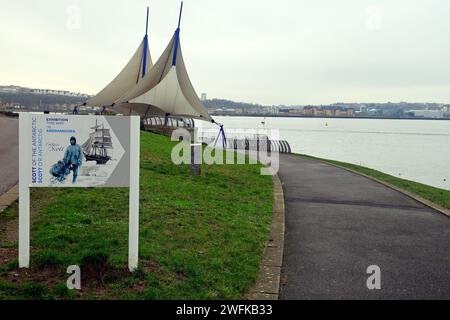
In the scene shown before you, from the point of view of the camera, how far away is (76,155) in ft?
17.4

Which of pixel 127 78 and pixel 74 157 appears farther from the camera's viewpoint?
pixel 127 78

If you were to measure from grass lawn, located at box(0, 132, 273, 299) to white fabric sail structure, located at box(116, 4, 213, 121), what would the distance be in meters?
8.02

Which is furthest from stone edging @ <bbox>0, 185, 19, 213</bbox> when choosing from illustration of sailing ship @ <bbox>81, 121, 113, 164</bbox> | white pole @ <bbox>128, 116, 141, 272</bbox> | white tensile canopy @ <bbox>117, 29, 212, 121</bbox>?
white tensile canopy @ <bbox>117, 29, 212, 121</bbox>

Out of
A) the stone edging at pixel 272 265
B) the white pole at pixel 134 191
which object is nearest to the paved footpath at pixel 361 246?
the stone edging at pixel 272 265

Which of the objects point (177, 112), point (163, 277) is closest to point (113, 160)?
point (163, 277)

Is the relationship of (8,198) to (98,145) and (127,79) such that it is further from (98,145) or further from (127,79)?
(127,79)

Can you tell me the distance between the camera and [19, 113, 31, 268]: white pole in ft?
17.0

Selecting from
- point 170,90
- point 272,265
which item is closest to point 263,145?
→ point 170,90

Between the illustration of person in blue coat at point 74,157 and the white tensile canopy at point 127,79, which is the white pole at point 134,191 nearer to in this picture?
the illustration of person in blue coat at point 74,157

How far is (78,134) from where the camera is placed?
5.28 meters

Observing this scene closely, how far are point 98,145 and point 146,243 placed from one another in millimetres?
1604

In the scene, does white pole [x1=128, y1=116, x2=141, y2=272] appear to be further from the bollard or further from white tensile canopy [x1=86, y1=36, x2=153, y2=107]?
white tensile canopy [x1=86, y1=36, x2=153, y2=107]

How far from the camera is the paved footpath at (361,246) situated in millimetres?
5234
